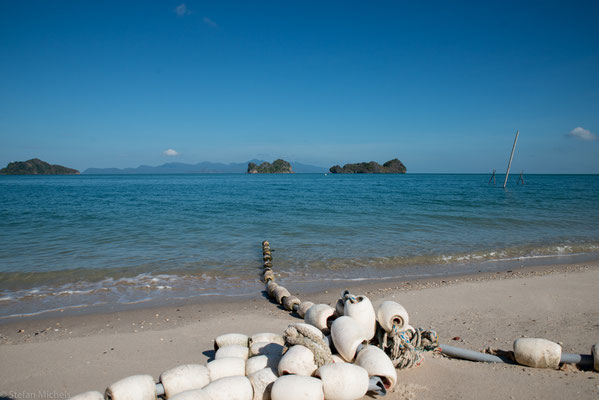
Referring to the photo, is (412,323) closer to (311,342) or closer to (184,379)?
(311,342)

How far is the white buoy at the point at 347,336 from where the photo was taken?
345 centimetres

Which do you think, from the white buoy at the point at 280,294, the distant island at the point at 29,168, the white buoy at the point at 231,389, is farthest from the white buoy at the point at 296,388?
the distant island at the point at 29,168

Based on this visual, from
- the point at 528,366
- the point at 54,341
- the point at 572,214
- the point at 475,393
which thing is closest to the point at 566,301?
the point at 528,366

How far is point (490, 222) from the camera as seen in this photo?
16.2 metres

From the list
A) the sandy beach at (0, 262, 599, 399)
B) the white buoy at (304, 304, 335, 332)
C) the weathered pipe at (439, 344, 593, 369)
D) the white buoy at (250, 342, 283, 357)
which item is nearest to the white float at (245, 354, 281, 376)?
the white buoy at (250, 342, 283, 357)

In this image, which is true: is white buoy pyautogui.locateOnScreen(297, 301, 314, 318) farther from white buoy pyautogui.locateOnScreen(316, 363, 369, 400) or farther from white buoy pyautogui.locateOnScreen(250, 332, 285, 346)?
white buoy pyautogui.locateOnScreen(316, 363, 369, 400)

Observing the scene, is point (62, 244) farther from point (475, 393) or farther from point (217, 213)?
point (475, 393)

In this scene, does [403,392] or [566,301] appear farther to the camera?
A: [566,301]

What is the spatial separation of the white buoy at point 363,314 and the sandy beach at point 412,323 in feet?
1.90

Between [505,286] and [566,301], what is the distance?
3.65 ft

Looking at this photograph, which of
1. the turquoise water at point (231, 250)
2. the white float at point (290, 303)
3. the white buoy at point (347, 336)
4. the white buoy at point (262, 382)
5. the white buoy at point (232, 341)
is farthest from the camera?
the turquoise water at point (231, 250)

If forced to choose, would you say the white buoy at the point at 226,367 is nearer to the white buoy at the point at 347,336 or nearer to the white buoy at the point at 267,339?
the white buoy at the point at 267,339

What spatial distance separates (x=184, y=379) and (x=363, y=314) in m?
1.97

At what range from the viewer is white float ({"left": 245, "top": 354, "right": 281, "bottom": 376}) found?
3.37 meters
